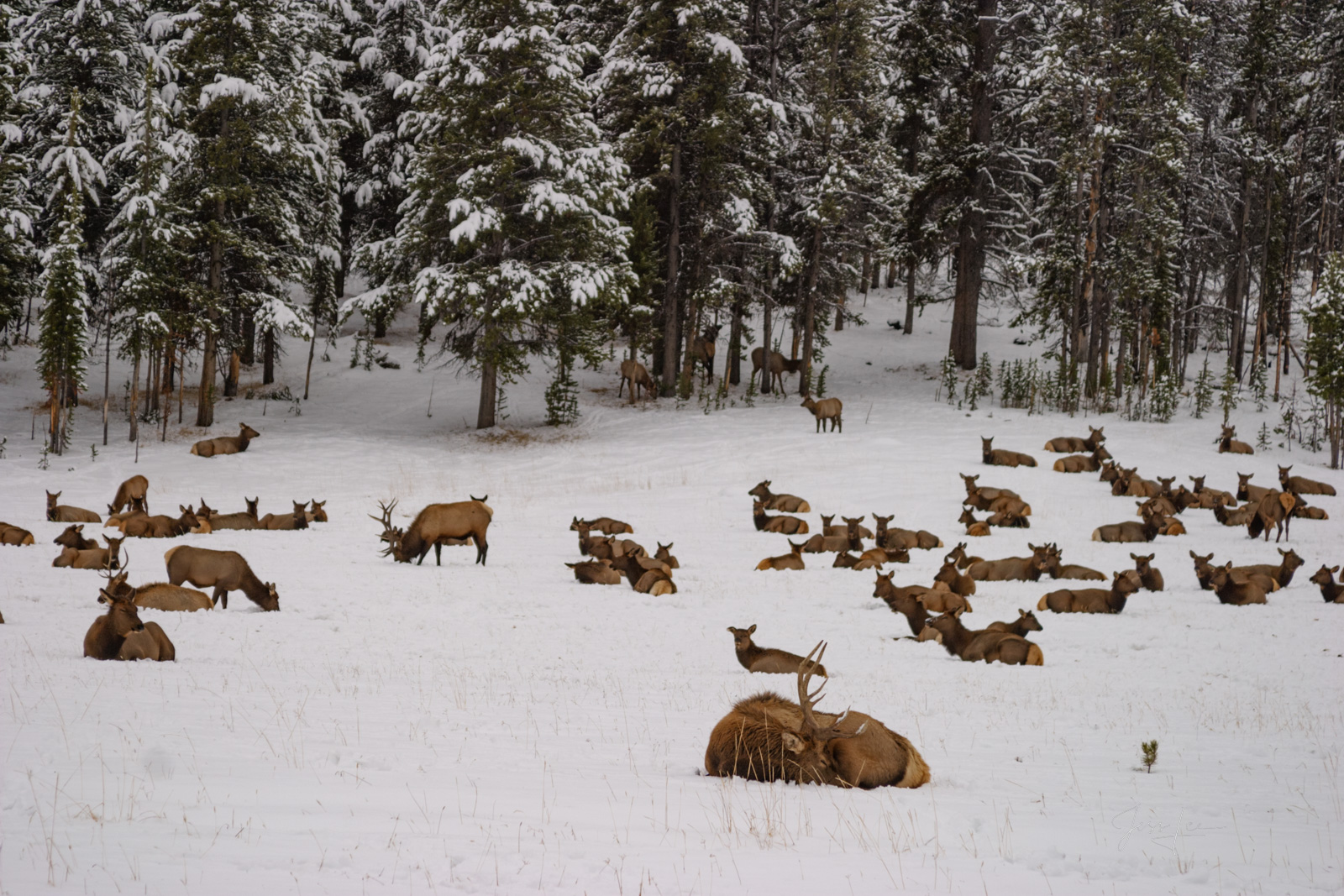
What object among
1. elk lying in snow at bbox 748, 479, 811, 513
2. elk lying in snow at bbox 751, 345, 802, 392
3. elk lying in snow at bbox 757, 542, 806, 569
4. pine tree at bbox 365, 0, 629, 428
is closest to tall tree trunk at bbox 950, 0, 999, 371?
elk lying in snow at bbox 751, 345, 802, 392

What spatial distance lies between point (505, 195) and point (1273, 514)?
2122cm

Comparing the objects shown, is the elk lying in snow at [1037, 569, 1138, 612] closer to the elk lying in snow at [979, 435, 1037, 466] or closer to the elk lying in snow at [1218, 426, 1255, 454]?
the elk lying in snow at [979, 435, 1037, 466]

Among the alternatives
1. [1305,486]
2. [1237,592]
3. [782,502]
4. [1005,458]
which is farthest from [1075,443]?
[1237,592]

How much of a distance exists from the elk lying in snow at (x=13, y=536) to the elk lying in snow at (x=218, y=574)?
5559mm

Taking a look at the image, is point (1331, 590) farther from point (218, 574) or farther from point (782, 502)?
point (218, 574)

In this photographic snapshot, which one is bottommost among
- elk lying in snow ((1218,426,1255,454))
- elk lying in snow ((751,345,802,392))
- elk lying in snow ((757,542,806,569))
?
elk lying in snow ((757,542,806,569))

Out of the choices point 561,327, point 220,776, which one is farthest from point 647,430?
point 220,776

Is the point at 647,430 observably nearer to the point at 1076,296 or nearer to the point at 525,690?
the point at 1076,296

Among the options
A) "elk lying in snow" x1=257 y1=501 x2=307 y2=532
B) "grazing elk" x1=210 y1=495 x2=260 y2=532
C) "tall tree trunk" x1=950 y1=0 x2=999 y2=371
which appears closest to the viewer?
"grazing elk" x1=210 y1=495 x2=260 y2=532

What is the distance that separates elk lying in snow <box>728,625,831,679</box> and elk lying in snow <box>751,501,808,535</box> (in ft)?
28.6

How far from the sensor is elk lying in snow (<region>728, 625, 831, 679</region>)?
31.3 ft

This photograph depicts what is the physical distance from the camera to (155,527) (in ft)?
55.8

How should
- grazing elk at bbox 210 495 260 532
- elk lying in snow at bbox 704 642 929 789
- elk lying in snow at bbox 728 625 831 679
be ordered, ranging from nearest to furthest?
elk lying in snow at bbox 704 642 929 789
elk lying in snow at bbox 728 625 831 679
grazing elk at bbox 210 495 260 532

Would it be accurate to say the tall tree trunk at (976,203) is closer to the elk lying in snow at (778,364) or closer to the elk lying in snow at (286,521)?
the elk lying in snow at (778,364)
